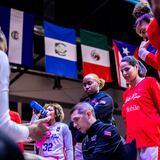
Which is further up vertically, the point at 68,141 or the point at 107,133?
the point at 68,141

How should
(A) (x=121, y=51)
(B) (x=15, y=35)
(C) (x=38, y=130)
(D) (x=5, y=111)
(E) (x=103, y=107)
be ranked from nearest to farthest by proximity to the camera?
(D) (x=5, y=111), (C) (x=38, y=130), (E) (x=103, y=107), (B) (x=15, y=35), (A) (x=121, y=51)

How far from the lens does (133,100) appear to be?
2.77 metres

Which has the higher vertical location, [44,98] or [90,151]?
[44,98]

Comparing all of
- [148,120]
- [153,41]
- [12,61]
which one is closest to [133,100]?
[148,120]

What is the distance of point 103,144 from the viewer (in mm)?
2529

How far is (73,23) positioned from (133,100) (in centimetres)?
635

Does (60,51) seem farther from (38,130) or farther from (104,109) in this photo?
(38,130)

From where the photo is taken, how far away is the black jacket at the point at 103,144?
2497mm

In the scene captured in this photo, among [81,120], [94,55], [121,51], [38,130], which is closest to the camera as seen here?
[38,130]

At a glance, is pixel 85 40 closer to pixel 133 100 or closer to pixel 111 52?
pixel 111 52

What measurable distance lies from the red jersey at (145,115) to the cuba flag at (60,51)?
12.8 feet

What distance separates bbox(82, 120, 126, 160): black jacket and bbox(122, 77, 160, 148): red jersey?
0.18 m

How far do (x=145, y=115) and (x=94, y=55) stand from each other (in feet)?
15.7

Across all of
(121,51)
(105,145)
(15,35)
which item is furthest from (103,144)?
(121,51)
